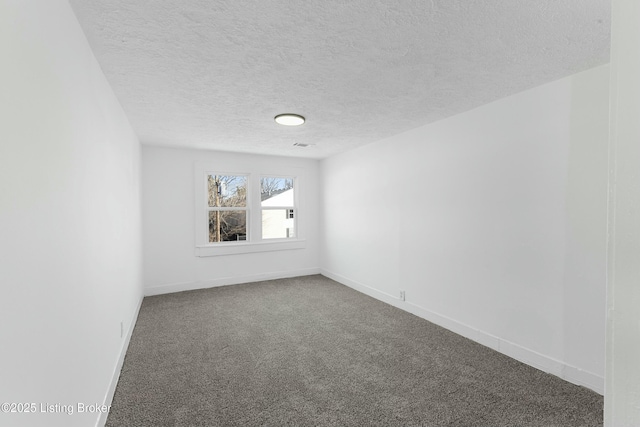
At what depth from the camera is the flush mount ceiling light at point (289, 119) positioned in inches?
123

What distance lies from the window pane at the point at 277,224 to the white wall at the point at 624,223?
536 centimetres

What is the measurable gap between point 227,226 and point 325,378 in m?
3.55

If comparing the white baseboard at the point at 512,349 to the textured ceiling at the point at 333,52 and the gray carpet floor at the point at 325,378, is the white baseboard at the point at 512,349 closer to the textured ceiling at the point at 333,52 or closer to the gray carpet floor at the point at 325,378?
the gray carpet floor at the point at 325,378

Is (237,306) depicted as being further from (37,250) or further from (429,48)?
(429,48)

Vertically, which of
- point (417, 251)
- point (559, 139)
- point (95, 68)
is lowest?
point (417, 251)

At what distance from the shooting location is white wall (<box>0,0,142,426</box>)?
0.91m

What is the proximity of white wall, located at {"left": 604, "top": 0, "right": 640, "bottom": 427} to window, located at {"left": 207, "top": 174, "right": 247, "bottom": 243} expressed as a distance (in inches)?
204

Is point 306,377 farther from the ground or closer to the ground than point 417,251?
closer to the ground

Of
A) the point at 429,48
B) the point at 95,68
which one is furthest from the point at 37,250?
the point at 429,48

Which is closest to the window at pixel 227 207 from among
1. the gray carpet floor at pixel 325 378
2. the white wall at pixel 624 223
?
the gray carpet floor at pixel 325 378

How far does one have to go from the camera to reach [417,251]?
12.2 ft

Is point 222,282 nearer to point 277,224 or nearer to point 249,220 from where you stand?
point 249,220

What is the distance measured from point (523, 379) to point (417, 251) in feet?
5.40

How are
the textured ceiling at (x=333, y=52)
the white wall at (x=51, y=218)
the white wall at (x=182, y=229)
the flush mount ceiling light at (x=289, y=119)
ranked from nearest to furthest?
Answer: 1. the white wall at (x=51, y=218)
2. the textured ceiling at (x=333, y=52)
3. the flush mount ceiling light at (x=289, y=119)
4. the white wall at (x=182, y=229)
